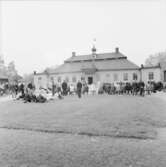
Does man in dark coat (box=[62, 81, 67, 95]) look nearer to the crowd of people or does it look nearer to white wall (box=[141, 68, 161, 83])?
the crowd of people

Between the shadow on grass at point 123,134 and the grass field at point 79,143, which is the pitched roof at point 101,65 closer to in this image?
the grass field at point 79,143

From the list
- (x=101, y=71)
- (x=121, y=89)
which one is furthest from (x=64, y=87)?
(x=101, y=71)

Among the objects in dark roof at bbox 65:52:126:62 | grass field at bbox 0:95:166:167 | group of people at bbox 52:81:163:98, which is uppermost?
dark roof at bbox 65:52:126:62

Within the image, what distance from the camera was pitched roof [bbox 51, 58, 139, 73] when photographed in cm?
3906

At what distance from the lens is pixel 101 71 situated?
134 ft

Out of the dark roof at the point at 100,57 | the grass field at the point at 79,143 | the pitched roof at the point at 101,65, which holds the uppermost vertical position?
the dark roof at the point at 100,57

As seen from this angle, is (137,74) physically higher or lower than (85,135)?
→ higher

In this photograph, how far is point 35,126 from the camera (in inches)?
247

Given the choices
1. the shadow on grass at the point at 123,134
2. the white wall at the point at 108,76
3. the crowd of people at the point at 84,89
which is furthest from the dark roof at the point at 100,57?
the shadow on grass at the point at 123,134

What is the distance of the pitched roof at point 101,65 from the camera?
3906 centimetres

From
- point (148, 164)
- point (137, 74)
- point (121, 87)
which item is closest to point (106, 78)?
point (137, 74)

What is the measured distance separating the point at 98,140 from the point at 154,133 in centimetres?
182

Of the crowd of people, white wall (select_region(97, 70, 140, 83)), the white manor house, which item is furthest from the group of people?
white wall (select_region(97, 70, 140, 83))

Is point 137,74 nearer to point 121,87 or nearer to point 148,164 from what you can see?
point 121,87
